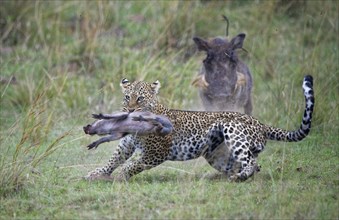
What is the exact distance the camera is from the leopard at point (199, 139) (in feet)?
28.8

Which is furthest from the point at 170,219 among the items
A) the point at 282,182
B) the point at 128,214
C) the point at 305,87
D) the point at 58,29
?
the point at 58,29

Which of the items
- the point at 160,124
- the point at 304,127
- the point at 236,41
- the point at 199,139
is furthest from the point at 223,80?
the point at 160,124

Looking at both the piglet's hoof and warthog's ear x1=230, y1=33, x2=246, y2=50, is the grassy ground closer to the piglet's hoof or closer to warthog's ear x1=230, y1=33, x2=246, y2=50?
the piglet's hoof

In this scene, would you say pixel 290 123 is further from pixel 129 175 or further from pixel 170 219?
pixel 170 219

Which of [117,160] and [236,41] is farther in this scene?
[236,41]

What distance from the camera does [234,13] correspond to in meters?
15.9

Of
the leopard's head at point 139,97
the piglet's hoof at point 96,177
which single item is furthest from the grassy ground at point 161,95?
the leopard's head at point 139,97

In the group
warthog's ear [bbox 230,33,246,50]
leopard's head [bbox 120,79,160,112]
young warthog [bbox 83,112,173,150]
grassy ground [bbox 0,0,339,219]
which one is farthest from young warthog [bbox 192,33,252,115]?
young warthog [bbox 83,112,173,150]

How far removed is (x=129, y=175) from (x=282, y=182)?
1626mm

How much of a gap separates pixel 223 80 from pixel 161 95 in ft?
3.52

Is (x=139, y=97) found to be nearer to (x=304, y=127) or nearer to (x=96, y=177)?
(x=96, y=177)

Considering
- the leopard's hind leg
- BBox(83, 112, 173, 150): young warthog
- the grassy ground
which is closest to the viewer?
the grassy ground

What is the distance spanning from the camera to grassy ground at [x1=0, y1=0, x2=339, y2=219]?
25.6ft

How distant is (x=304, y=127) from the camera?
8.88 meters
